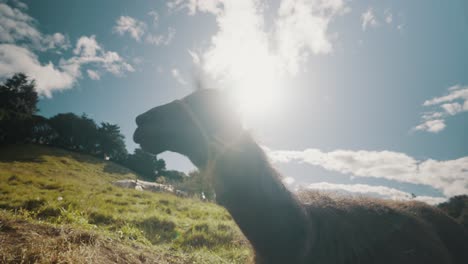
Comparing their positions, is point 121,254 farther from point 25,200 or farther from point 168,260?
point 25,200

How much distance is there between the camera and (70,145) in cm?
5253

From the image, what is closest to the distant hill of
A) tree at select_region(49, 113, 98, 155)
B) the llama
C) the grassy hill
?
the llama

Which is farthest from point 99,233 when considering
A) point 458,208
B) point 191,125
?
point 458,208

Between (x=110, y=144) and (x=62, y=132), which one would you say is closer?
(x=62, y=132)

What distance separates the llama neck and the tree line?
41.5m

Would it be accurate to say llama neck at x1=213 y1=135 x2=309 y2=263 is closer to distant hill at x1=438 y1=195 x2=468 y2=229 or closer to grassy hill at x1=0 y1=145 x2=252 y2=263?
grassy hill at x1=0 y1=145 x2=252 y2=263

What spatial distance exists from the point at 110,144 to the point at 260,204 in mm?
62987

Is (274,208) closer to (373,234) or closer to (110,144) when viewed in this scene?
(373,234)

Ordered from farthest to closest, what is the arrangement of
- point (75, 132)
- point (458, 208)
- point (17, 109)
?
point (75, 132)
point (17, 109)
point (458, 208)

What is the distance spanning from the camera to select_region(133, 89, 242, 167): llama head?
123 inches

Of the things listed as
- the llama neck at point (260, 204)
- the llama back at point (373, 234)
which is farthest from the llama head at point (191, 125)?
the llama back at point (373, 234)

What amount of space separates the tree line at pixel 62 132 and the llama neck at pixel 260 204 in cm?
4155

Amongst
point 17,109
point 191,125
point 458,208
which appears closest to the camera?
point 191,125

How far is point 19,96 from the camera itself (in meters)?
50.7
